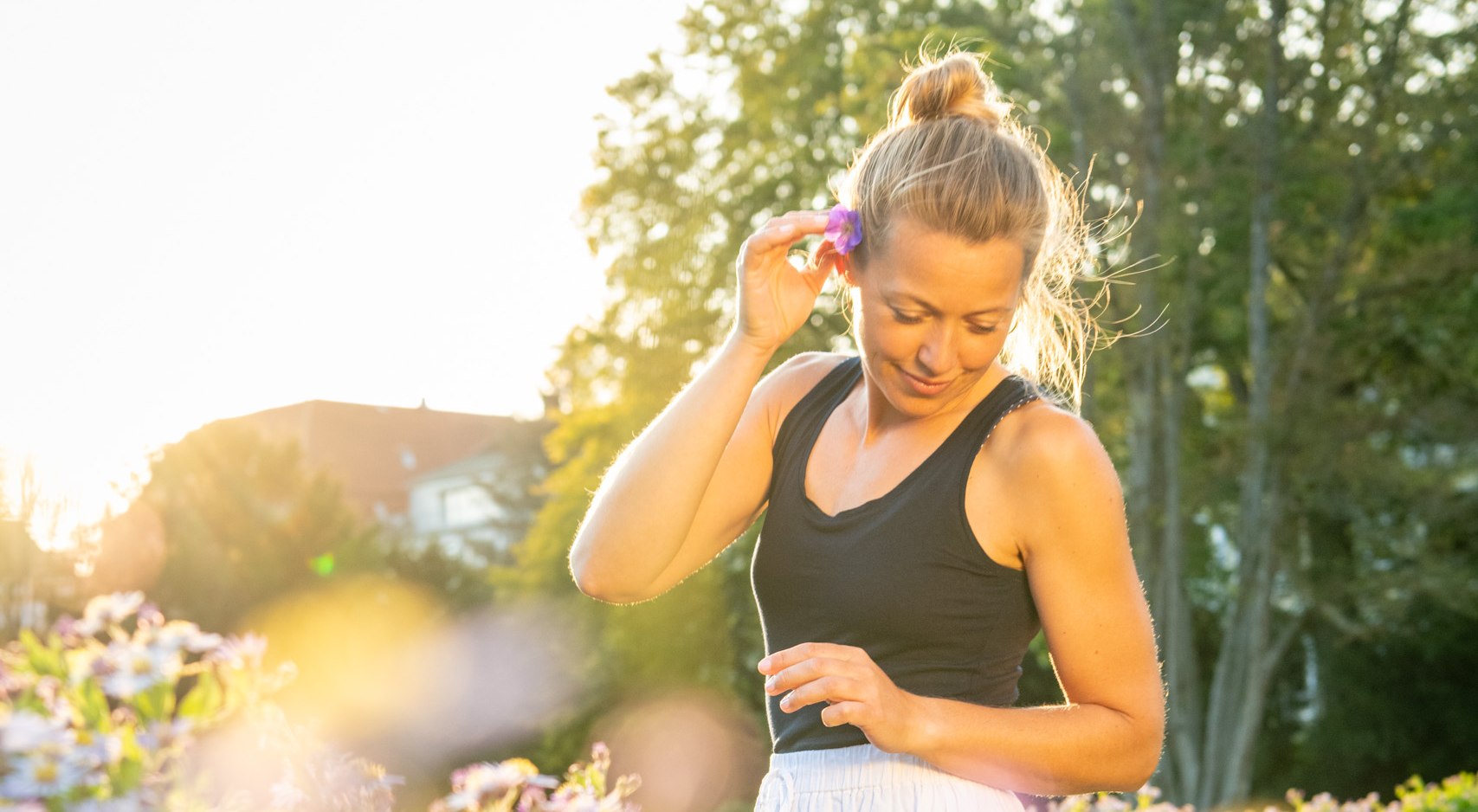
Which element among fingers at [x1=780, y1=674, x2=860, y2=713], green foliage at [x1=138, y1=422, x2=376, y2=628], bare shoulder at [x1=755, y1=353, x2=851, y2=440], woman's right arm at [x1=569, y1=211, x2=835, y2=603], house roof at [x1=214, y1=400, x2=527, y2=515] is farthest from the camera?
house roof at [x1=214, y1=400, x2=527, y2=515]

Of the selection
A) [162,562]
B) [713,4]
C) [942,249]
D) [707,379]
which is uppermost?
[713,4]

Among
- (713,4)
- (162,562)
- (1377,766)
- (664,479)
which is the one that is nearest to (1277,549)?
(1377,766)

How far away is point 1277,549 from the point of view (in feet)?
47.8

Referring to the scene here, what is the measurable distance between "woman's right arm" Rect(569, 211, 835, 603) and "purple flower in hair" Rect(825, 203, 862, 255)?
2 centimetres

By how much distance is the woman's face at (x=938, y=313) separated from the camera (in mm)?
1922

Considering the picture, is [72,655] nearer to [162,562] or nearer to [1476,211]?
[1476,211]

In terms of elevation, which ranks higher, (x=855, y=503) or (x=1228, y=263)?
(x=1228, y=263)

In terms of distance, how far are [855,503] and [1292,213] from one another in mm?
13811

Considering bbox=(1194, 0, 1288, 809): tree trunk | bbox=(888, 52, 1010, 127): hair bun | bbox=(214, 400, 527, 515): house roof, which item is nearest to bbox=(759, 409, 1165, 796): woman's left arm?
bbox=(888, 52, 1010, 127): hair bun

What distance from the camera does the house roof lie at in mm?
56406

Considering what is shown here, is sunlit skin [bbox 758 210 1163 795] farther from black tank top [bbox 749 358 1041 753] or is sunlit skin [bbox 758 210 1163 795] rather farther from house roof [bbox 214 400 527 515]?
house roof [bbox 214 400 527 515]

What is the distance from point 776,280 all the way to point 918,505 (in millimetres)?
463

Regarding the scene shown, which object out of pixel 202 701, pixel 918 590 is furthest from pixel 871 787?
pixel 202 701

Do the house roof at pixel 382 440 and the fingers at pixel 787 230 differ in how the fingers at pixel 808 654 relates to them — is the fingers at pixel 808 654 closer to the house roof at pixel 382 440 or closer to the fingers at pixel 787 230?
the fingers at pixel 787 230
